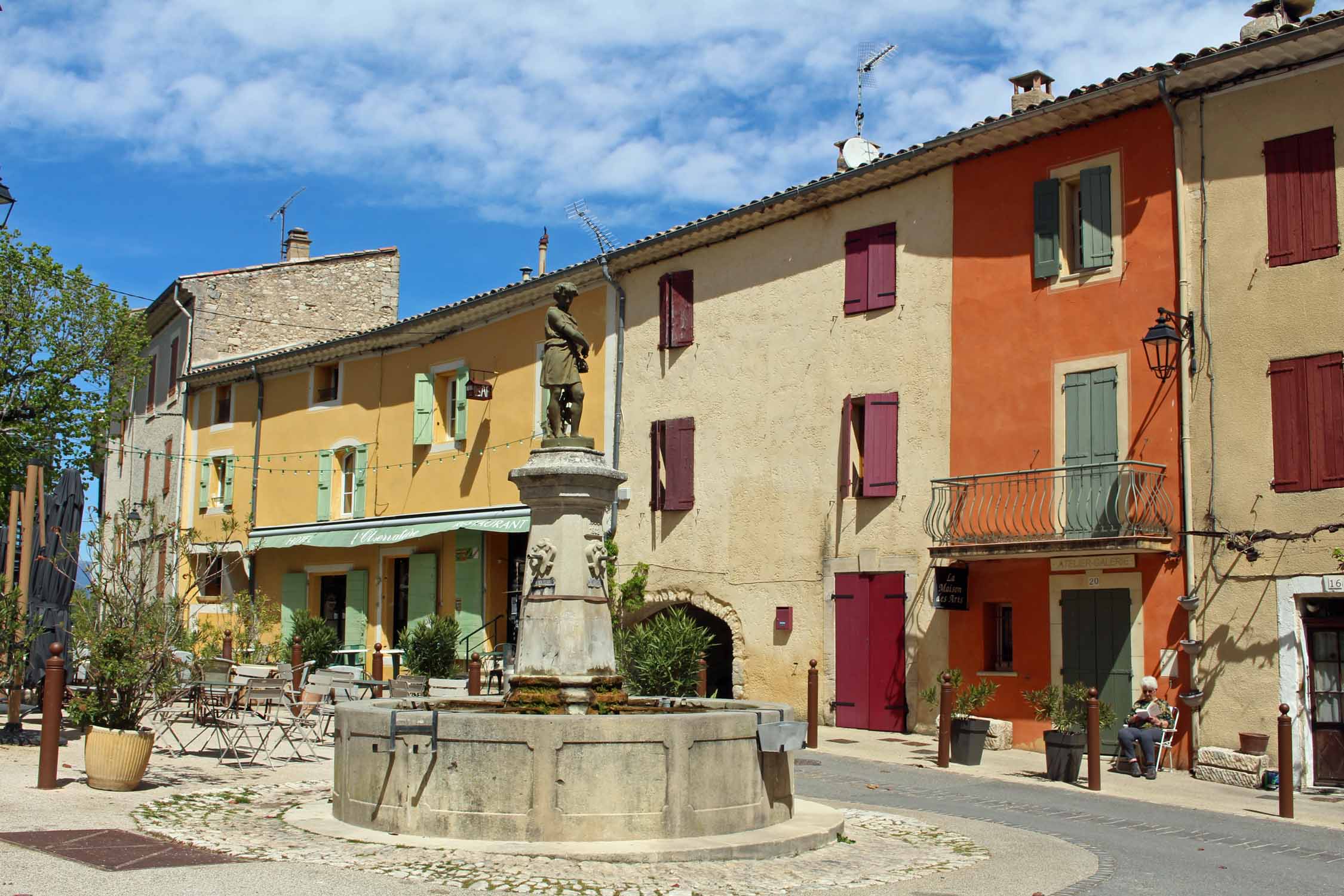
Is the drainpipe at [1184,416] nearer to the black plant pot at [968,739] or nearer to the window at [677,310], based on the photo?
the black plant pot at [968,739]

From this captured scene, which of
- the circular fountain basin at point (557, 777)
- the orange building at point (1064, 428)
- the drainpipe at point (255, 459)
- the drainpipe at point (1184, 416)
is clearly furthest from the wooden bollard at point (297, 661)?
the drainpipe at point (1184, 416)

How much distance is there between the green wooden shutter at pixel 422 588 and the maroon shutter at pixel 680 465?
5992 millimetres

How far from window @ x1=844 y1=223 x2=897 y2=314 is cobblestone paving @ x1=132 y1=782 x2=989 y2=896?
9.69 metres

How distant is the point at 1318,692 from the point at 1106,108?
6.91 meters

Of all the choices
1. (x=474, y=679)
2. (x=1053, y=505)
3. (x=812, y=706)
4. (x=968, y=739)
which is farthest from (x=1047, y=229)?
(x=474, y=679)

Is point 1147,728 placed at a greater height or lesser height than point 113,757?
greater

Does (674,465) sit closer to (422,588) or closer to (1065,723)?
(422,588)

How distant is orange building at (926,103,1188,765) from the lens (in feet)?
49.0

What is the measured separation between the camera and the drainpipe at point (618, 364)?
2161 cm

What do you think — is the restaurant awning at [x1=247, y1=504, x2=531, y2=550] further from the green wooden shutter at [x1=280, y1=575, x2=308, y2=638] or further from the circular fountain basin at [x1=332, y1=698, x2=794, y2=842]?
the circular fountain basin at [x1=332, y1=698, x2=794, y2=842]

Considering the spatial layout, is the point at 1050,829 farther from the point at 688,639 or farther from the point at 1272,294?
the point at 688,639

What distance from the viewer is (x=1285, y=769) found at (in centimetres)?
1140

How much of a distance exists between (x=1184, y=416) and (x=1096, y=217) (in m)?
2.67

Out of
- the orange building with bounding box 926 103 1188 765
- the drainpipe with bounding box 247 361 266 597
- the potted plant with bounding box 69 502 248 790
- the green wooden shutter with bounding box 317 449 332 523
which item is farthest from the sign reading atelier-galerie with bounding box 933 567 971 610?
the drainpipe with bounding box 247 361 266 597
